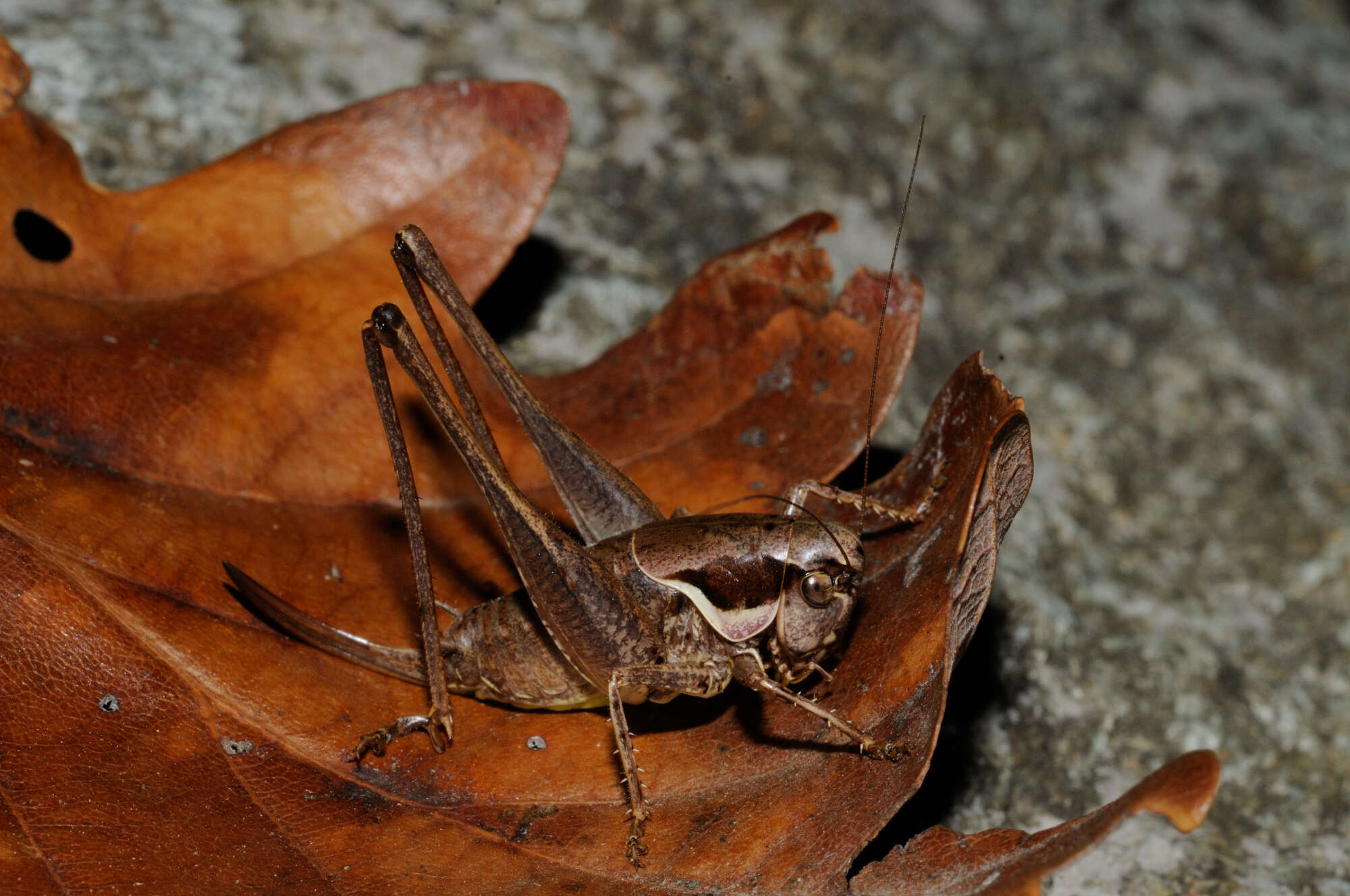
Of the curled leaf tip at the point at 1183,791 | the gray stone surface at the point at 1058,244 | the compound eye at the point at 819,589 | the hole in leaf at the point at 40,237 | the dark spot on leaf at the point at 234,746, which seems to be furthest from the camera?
the gray stone surface at the point at 1058,244

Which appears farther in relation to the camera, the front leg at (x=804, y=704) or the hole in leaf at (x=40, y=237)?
the hole in leaf at (x=40, y=237)

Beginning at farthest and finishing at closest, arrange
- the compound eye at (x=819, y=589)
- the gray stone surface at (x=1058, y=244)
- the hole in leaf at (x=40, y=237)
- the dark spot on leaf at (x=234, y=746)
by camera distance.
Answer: the gray stone surface at (x=1058, y=244), the hole in leaf at (x=40, y=237), the compound eye at (x=819, y=589), the dark spot on leaf at (x=234, y=746)

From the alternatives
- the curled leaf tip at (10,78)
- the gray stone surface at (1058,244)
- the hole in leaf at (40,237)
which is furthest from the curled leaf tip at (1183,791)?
the curled leaf tip at (10,78)

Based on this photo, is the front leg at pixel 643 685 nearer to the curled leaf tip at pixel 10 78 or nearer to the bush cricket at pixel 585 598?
the bush cricket at pixel 585 598

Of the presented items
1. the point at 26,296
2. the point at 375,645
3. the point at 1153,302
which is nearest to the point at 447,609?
the point at 375,645

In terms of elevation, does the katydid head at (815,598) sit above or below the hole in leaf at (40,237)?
below

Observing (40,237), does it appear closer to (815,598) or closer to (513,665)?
(513,665)

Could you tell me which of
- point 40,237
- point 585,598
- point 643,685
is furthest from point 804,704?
point 40,237

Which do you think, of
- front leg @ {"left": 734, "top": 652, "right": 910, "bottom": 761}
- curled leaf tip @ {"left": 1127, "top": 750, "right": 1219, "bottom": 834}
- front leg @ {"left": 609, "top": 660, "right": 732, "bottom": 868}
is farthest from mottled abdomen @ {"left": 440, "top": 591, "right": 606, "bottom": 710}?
curled leaf tip @ {"left": 1127, "top": 750, "right": 1219, "bottom": 834}
